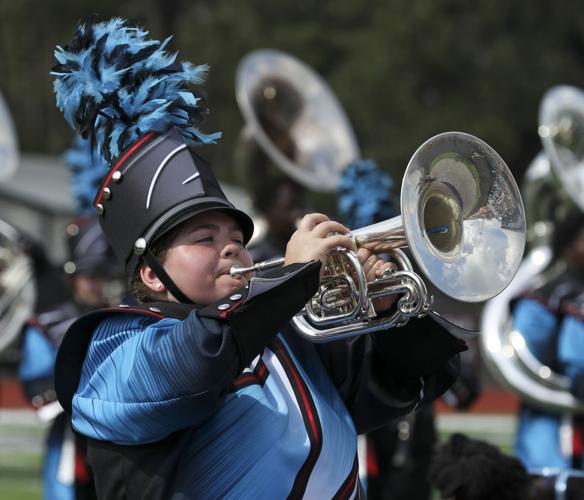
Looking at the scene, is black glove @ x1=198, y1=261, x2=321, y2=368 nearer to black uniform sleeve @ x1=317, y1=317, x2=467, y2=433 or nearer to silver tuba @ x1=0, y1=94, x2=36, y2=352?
black uniform sleeve @ x1=317, y1=317, x2=467, y2=433

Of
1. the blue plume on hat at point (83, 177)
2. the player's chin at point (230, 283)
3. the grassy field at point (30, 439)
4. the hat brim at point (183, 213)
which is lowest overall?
the grassy field at point (30, 439)

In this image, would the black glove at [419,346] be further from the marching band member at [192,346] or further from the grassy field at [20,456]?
the grassy field at [20,456]

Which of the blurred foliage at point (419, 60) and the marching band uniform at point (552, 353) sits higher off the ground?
the marching band uniform at point (552, 353)

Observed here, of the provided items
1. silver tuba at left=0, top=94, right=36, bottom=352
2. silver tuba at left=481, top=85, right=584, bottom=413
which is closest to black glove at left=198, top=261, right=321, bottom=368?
silver tuba at left=481, top=85, right=584, bottom=413

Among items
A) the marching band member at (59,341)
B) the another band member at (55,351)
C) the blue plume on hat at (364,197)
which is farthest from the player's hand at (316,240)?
the blue plume on hat at (364,197)

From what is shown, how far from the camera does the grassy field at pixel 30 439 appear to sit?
8453 mm

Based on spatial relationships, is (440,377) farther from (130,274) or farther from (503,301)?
(503,301)

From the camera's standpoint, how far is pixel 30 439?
11.0 m

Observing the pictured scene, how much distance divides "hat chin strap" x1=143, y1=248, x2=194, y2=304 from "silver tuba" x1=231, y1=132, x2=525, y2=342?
0.12 meters

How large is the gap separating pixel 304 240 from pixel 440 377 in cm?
51

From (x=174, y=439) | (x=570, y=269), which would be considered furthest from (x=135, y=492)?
(x=570, y=269)

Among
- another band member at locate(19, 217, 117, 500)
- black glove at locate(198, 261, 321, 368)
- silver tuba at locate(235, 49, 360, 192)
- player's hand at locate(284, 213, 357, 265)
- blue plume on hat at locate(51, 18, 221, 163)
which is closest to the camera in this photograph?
black glove at locate(198, 261, 321, 368)

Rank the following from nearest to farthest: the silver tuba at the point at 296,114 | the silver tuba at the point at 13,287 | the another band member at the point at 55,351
Answer: the another band member at the point at 55,351
the silver tuba at the point at 296,114
the silver tuba at the point at 13,287

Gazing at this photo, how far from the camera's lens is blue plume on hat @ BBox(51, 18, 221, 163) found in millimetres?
2666
